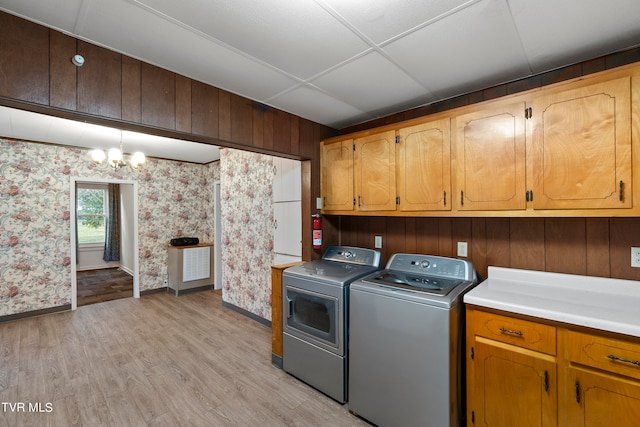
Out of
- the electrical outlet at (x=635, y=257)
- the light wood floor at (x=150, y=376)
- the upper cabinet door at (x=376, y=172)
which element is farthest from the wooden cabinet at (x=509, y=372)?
the upper cabinet door at (x=376, y=172)

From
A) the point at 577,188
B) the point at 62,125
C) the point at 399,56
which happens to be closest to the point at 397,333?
the point at 577,188

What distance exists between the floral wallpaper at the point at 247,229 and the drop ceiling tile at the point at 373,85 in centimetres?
155

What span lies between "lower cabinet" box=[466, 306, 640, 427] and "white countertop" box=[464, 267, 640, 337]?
0.22 feet

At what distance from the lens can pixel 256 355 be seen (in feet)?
9.52

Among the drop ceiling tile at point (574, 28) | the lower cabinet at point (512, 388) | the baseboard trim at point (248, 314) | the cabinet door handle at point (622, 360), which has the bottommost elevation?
the baseboard trim at point (248, 314)

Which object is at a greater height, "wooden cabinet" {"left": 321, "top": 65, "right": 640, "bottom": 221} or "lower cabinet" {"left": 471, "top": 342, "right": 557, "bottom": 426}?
"wooden cabinet" {"left": 321, "top": 65, "right": 640, "bottom": 221}

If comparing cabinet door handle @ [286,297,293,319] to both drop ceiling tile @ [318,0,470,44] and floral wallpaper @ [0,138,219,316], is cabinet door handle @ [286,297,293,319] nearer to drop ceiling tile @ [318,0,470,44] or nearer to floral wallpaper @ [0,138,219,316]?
drop ceiling tile @ [318,0,470,44]

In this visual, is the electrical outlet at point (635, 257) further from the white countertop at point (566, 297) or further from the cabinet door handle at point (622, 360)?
the cabinet door handle at point (622, 360)

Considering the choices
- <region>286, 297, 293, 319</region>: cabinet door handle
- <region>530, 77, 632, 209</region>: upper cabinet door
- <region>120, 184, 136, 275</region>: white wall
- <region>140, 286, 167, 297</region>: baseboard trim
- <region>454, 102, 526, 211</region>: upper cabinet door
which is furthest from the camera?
<region>120, 184, 136, 275</region>: white wall

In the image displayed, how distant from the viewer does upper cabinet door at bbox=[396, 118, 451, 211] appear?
2066mm

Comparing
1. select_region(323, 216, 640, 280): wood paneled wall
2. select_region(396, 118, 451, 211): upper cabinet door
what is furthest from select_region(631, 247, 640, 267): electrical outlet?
select_region(396, 118, 451, 211): upper cabinet door

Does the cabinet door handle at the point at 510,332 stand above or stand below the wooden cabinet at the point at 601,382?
above

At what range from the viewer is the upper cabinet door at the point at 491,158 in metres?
1.78

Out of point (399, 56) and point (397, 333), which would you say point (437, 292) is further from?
point (399, 56)
